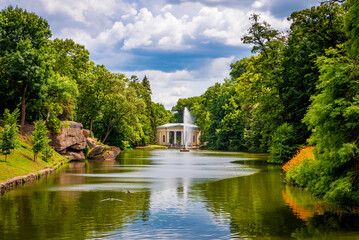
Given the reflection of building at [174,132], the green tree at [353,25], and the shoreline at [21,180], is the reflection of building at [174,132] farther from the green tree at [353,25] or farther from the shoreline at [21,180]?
the green tree at [353,25]

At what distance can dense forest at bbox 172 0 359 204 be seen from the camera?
13.4 meters

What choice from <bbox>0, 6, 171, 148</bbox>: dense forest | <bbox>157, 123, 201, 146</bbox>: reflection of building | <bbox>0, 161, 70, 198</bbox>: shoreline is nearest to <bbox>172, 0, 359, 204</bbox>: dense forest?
<bbox>0, 161, 70, 198</bbox>: shoreline

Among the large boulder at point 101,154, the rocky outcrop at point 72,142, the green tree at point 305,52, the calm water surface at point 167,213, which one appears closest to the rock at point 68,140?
the rocky outcrop at point 72,142

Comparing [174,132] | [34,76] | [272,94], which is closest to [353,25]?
[272,94]

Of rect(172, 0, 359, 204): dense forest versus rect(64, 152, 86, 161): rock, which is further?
rect(64, 152, 86, 161): rock

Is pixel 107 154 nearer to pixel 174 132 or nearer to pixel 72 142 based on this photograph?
pixel 72 142

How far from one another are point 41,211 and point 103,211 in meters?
2.38

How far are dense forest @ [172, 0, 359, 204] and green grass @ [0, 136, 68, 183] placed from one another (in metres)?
16.9

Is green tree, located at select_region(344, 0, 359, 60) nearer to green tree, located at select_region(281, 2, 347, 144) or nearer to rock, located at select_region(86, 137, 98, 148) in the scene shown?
green tree, located at select_region(281, 2, 347, 144)

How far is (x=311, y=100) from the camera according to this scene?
25.8 metres

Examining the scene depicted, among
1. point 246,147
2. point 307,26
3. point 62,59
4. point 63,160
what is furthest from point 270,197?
point 246,147

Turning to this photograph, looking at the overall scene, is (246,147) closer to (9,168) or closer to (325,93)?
(9,168)

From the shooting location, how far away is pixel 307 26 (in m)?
34.3

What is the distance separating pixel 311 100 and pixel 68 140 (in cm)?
2957
